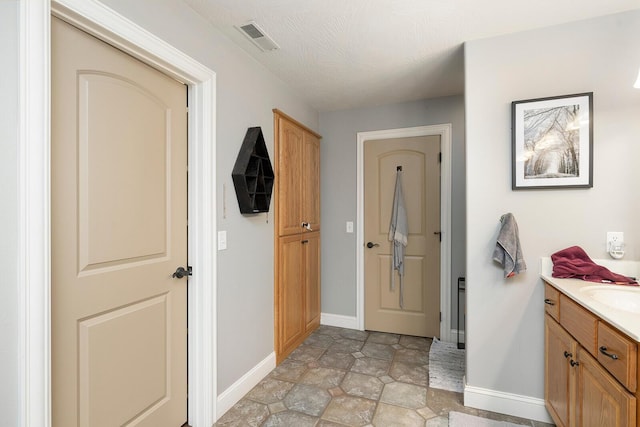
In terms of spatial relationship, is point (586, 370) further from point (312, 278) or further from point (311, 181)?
point (311, 181)

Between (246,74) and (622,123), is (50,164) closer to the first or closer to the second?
(246,74)

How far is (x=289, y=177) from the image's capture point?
2.86m

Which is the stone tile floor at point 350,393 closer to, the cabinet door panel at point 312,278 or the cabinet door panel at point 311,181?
the cabinet door panel at point 312,278

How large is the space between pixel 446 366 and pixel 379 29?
8.61 ft

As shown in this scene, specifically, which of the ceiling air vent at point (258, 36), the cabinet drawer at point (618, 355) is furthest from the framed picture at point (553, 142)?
the ceiling air vent at point (258, 36)

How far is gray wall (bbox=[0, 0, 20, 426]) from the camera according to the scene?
102 centimetres

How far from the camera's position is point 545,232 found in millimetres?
1950

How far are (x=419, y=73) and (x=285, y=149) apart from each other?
1296 mm

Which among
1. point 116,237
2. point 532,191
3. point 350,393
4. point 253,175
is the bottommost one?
point 350,393

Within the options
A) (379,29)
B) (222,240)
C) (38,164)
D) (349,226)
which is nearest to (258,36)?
(379,29)

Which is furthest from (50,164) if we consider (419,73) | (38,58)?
(419,73)

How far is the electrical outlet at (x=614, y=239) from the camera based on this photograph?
181 cm

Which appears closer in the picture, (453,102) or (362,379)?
(362,379)

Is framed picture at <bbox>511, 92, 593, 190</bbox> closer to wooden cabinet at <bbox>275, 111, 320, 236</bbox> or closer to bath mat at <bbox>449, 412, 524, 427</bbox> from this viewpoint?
bath mat at <bbox>449, 412, 524, 427</bbox>
